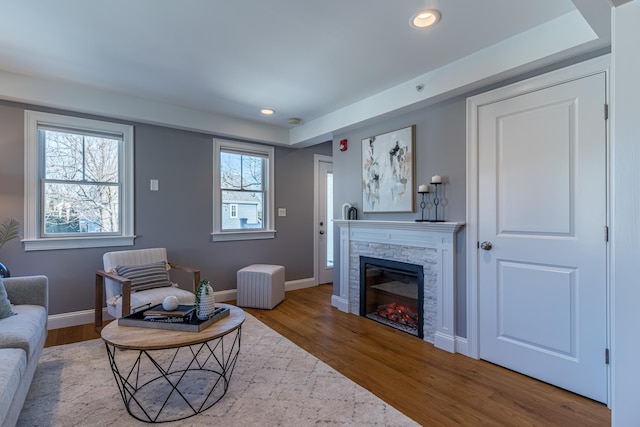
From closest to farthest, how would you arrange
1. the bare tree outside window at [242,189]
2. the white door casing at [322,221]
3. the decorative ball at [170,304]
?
1. the decorative ball at [170,304]
2. the bare tree outside window at [242,189]
3. the white door casing at [322,221]

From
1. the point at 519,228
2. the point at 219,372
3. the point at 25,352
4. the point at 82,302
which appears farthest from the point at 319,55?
the point at 82,302

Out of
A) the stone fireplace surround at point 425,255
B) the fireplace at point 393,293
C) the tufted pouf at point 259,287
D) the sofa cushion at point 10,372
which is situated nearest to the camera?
the sofa cushion at point 10,372

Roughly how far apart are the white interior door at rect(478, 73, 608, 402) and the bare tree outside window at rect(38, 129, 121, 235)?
12.3 ft

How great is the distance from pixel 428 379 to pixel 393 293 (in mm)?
1241

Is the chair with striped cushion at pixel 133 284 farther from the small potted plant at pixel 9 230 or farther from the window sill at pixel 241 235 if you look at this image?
the window sill at pixel 241 235

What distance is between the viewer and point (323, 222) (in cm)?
527

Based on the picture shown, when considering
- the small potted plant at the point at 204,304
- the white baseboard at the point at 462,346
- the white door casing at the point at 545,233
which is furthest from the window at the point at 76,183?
the white door casing at the point at 545,233

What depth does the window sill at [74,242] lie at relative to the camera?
3062mm

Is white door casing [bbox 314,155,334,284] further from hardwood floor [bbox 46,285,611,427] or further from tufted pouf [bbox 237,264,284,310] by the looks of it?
hardwood floor [bbox 46,285,611,427]

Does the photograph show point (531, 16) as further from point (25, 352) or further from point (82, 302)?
point (82, 302)

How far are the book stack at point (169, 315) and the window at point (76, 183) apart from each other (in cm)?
189

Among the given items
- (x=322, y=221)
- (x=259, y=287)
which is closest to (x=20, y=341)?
(x=259, y=287)

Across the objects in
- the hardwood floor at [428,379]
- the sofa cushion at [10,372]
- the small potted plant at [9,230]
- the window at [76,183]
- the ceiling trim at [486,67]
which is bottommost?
the hardwood floor at [428,379]

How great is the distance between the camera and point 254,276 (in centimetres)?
394
